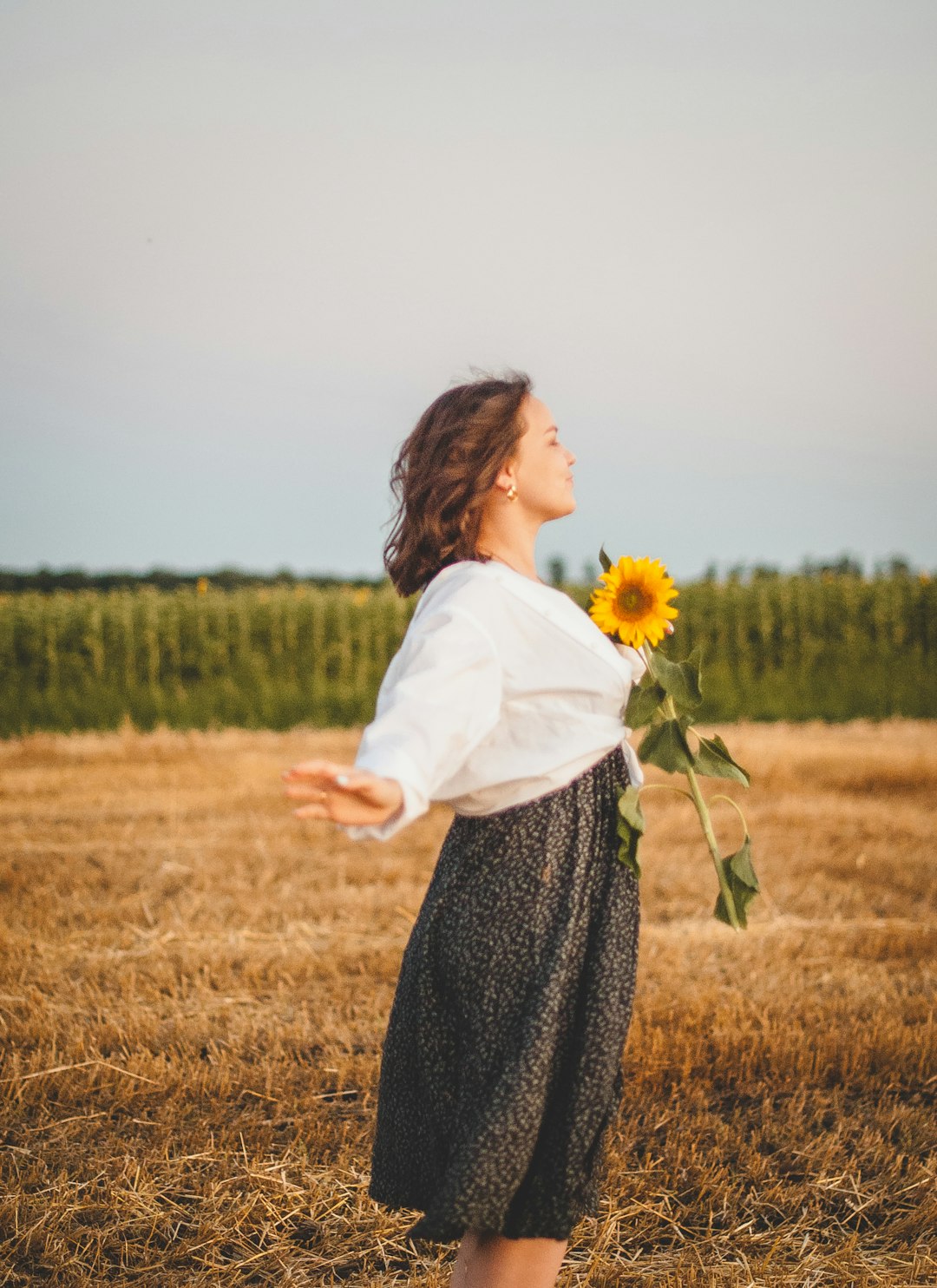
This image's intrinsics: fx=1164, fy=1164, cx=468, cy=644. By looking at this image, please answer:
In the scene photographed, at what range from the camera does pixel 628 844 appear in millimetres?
2059

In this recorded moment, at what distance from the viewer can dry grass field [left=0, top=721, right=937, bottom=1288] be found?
8.69 feet

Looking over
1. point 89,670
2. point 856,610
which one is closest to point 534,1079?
point 89,670

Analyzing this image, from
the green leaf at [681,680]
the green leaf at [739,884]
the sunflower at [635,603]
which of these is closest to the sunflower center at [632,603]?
the sunflower at [635,603]

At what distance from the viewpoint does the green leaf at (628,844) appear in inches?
81.1

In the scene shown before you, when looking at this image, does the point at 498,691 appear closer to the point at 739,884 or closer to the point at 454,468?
the point at 454,468

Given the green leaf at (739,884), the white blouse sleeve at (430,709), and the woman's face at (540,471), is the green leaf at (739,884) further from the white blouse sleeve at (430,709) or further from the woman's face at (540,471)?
the woman's face at (540,471)

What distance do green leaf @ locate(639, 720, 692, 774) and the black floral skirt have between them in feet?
0.41

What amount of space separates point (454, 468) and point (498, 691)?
472mm

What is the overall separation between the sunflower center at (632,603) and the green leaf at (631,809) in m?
0.37

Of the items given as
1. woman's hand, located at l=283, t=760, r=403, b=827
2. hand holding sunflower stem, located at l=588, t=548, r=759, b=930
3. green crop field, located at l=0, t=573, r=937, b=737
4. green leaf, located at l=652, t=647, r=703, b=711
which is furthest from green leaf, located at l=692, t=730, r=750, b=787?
green crop field, located at l=0, t=573, r=937, b=737

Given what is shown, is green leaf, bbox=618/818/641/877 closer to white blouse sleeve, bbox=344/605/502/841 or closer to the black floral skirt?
the black floral skirt

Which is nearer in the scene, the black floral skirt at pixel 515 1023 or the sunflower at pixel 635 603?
the black floral skirt at pixel 515 1023

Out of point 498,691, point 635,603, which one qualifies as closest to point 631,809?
point 498,691

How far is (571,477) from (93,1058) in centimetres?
235
